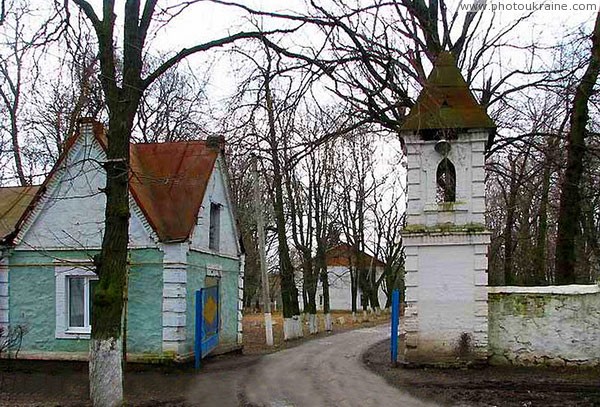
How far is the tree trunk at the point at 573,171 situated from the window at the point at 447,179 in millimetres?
3027

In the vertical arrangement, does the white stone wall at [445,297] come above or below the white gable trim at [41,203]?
below

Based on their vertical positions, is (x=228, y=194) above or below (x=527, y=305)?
above

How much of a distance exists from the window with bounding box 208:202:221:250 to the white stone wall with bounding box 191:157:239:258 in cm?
20

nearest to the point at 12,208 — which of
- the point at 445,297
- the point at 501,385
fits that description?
the point at 445,297

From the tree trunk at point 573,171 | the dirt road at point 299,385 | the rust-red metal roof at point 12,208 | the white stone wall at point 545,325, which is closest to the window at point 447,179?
the white stone wall at point 545,325

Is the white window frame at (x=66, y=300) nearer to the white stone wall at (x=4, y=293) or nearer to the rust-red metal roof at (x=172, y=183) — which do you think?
the white stone wall at (x=4, y=293)

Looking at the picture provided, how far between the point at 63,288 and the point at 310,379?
6381 mm

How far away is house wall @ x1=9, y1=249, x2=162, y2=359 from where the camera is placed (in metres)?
15.5

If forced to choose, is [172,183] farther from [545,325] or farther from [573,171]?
[573,171]

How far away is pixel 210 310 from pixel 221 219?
306cm

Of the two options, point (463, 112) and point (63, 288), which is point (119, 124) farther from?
point (463, 112)

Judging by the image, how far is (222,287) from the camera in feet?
62.0

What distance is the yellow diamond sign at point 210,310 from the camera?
54.4ft

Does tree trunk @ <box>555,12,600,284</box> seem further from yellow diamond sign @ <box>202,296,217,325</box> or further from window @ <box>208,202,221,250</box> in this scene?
→ window @ <box>208,202,221,250</box>
